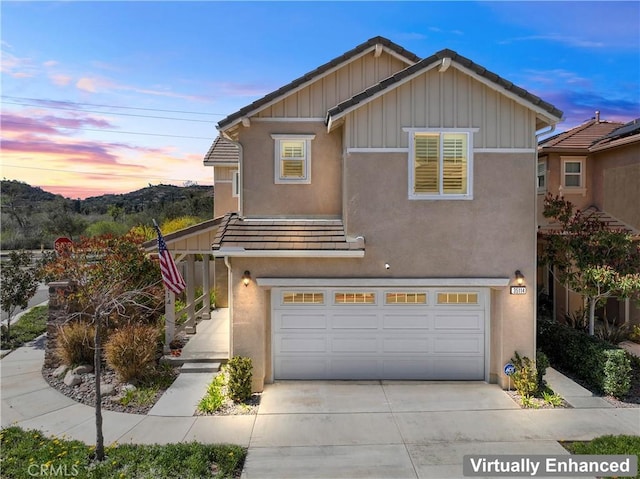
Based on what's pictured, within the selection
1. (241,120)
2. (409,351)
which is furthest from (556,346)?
(241,120)

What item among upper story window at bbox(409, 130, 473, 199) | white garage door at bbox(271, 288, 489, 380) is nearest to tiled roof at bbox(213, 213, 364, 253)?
white garage door at bbox(271, 288, 489, 380)

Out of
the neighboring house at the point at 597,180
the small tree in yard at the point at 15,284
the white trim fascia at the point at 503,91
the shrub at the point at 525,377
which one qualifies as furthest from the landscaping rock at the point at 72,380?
the neighboring house at the point at 597,180

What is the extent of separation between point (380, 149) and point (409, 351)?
510 cm

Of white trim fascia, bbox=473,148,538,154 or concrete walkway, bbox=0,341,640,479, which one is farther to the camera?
white trim fascia, bbox=473,148,538,154

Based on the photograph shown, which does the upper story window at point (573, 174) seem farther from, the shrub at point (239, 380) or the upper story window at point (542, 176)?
the shrub at point (239, 380)

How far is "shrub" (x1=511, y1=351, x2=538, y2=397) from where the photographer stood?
29.7ft

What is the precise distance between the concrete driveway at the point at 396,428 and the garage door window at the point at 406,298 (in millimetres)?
2021

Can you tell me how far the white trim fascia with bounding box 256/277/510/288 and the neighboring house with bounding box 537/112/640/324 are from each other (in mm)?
6596

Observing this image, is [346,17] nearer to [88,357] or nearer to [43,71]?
[43,71]

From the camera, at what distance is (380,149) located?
31.2 feet

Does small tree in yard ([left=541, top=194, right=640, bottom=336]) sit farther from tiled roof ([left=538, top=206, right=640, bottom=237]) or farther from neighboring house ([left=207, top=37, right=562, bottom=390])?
tiled roof ([left=538, top=206, right=640, bottom=237])

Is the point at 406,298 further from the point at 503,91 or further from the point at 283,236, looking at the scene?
the point at 503,91

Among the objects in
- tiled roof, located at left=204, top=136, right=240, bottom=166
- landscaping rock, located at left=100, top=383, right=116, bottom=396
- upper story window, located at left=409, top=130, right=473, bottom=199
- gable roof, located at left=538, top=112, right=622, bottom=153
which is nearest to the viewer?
landscaping rock, located at left=100, top=383, right=116, bottom=396

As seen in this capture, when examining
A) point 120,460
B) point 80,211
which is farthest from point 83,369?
point 80,211
